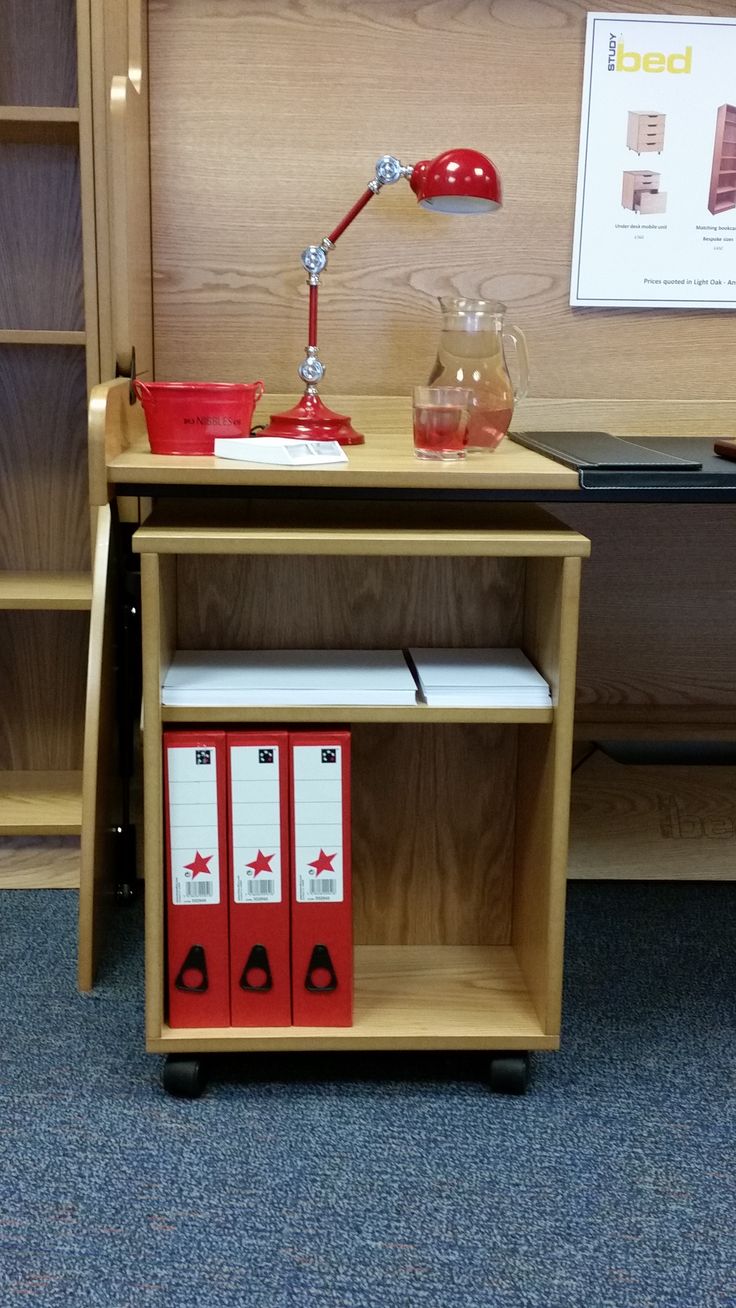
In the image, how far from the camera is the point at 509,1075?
4.50ft

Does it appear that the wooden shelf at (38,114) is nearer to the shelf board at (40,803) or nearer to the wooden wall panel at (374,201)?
the wooden wall panel at (374,201)

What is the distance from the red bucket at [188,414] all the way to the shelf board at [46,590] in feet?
1.57

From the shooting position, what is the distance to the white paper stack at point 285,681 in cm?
130

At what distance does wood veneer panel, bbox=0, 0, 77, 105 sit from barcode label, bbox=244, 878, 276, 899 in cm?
131

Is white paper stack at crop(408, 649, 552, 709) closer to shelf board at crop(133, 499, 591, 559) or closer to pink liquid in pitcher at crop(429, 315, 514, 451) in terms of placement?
shelf board at crop(133, 499, 591, 559)

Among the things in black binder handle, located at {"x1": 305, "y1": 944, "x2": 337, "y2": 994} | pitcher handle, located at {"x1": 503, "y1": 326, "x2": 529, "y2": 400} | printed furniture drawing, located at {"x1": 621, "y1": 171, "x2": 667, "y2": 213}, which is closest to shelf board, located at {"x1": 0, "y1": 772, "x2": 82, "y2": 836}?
black binder handle, located at {"x1": 305, "y1": 944, "x2": 337, "y2": 994}

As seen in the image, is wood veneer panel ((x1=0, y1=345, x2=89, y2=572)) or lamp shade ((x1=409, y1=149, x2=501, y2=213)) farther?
wood veneer panel ((x1=0, y1=345, x2=89, y2=572))

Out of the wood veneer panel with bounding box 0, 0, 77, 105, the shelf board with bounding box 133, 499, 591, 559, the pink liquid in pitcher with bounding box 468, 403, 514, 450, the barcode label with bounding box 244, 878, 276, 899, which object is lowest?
the barcode label with bounding box 244, 878, 276, 899

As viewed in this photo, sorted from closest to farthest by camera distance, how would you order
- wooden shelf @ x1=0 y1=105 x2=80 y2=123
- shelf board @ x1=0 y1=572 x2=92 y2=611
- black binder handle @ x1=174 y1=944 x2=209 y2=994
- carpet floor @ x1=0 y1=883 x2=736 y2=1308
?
carpet floor @ x1=0 y1=883 x2=736 y2=1308 < black binder handle @ x1=174 y1=944 x2=209 y2=994 < wooden shelf @ x1=0 y1=105 x2=80 y2=123 < shelf board @ x1=0 y1=572 x2=92 y2=611

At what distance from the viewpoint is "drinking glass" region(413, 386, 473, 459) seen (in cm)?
135

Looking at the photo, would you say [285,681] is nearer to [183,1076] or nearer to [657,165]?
[183,1076]

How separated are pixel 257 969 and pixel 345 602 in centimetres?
48

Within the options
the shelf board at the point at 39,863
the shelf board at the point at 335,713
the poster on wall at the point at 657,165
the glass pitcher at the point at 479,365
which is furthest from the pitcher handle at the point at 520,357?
the shelf board at the point at 39,863

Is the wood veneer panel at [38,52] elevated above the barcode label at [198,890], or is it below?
above
